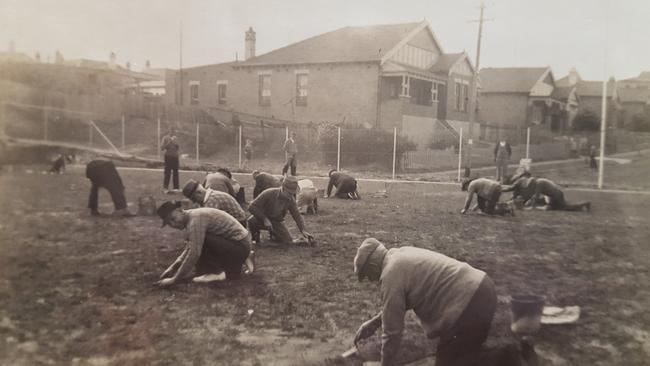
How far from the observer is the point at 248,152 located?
561 cm

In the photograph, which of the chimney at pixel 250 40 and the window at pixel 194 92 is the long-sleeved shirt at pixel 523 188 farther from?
the chimney at pixel 250 40

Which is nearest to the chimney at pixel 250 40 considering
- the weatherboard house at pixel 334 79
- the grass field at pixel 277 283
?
the weatherboard house at pixel 334 79

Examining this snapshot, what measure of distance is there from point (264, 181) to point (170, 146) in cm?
113

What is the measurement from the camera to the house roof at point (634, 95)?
4.48m

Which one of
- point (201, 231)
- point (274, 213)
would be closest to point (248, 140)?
point (274, 213)

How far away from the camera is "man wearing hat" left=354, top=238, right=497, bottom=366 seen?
278 cm

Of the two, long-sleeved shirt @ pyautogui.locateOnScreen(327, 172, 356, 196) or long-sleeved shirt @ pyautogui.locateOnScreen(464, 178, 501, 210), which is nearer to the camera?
long-sleeved shirt @ pyautogui.locateOnScreen(327, 172, 356, 196)

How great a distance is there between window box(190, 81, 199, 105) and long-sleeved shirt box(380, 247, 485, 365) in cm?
316

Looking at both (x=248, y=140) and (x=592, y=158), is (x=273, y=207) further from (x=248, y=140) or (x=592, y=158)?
(x=592, y=158)

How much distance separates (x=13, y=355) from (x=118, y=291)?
101 cm

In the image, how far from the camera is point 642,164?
215 inches

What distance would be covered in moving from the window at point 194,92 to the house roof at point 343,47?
54cm

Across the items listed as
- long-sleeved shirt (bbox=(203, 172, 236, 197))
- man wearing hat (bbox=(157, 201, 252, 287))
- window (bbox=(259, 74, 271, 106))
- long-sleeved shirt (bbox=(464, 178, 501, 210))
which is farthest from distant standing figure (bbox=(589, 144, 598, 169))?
man wearing hat (bbox=(157, 201, 252, 287))

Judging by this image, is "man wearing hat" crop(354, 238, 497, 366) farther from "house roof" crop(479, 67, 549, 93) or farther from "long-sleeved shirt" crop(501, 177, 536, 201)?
"long-sleeved shirt" crop(501, 177, 536, 201)
